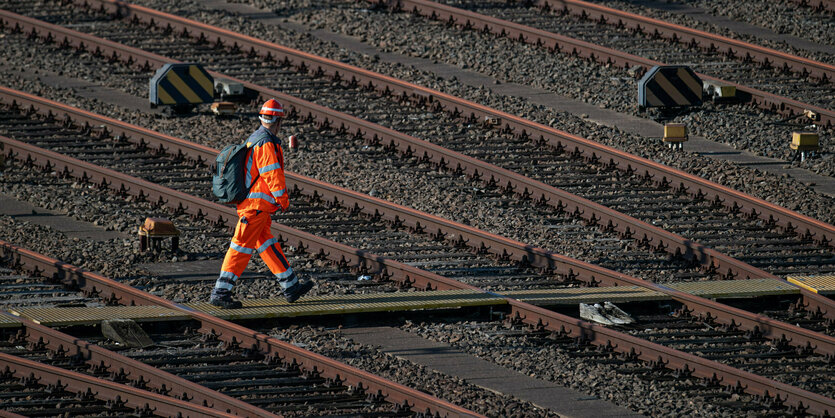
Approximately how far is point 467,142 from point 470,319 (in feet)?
14.4

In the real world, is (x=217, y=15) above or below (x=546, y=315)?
above

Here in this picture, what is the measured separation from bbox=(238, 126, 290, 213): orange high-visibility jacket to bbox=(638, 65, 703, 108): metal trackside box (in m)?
6.54

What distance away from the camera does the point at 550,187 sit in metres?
13.3

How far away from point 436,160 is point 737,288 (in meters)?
4.16

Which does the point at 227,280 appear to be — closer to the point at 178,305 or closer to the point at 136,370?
the point at 178,305

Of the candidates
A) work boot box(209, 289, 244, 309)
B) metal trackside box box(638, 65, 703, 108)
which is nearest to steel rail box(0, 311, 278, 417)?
work boot box(209, 289, 244, 309)

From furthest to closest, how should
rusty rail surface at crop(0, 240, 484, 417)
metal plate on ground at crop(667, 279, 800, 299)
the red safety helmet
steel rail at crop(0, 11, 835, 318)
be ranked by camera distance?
steel rail at crop(0, 11, 835, 318), metal plate on ground at crop(667, 279, 800, 299), the red safety helmet, rusty rail surface at crop(0, 240, 484, 417)

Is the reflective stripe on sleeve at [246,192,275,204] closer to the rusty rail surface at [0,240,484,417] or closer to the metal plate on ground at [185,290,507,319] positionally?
the metal plate on ground at [185,290,507,319]

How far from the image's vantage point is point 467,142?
14.8 meters

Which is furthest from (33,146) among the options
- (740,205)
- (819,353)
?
(819,353)

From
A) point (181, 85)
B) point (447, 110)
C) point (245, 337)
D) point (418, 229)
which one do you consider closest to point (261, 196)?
point (245, 337)

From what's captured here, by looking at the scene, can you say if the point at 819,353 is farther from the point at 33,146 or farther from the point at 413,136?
the point at 33,146

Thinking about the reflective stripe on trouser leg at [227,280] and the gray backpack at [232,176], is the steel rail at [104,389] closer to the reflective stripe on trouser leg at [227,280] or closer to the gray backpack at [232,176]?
the reflective stripe on trouser leg at [227,280]

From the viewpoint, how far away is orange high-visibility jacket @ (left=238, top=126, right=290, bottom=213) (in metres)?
10.1
